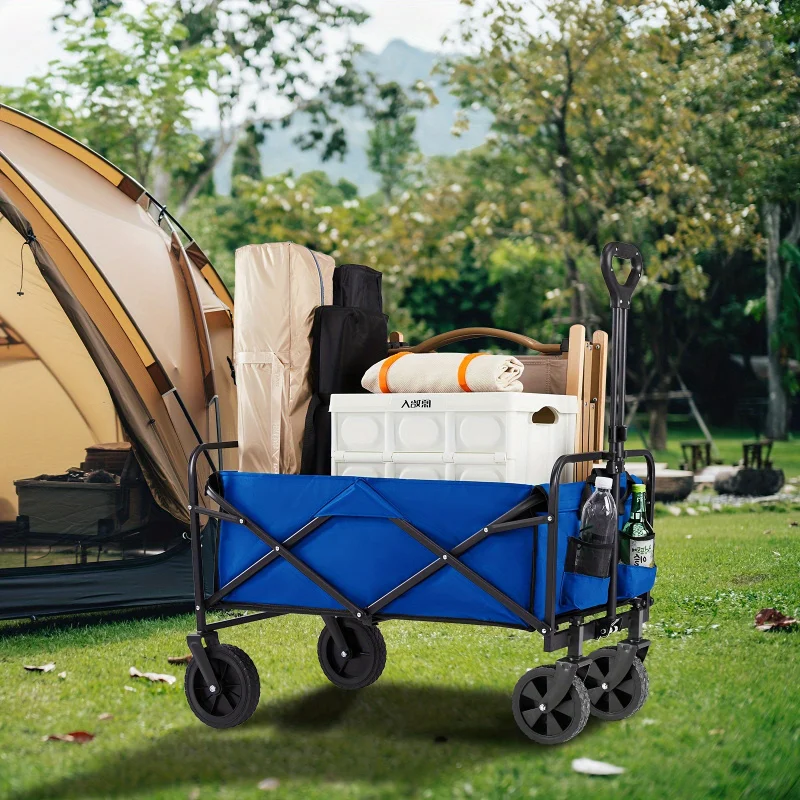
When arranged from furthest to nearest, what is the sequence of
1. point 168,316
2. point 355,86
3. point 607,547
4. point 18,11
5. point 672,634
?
1. point 18,11
2. point 355,86
3. point 168,316
4. point 672,634
5. point 607,547

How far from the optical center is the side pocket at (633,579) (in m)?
3.29

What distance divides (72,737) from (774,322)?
42.6ft

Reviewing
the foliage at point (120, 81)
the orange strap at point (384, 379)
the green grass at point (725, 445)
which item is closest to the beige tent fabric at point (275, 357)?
the orange strap at point (384, 379)

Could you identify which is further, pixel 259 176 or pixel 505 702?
pixel 259 176

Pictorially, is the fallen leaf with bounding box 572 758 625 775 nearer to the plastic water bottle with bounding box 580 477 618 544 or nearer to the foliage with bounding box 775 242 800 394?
the plastic water bottle with bounding box 580 477 618 544

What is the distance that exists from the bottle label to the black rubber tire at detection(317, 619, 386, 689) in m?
1.07

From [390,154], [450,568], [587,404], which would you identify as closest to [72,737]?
[450,568]

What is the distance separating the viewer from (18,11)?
127 ft

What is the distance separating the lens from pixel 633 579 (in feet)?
10.8

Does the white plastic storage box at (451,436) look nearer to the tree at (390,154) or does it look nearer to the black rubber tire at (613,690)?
the black rubber tire at (613,690)

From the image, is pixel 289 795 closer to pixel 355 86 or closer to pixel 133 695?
pixel 133 695

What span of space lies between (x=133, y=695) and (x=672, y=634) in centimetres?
222

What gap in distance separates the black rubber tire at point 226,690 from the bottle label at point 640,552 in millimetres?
1213

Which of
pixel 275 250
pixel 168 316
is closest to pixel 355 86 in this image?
pixel 168 316
